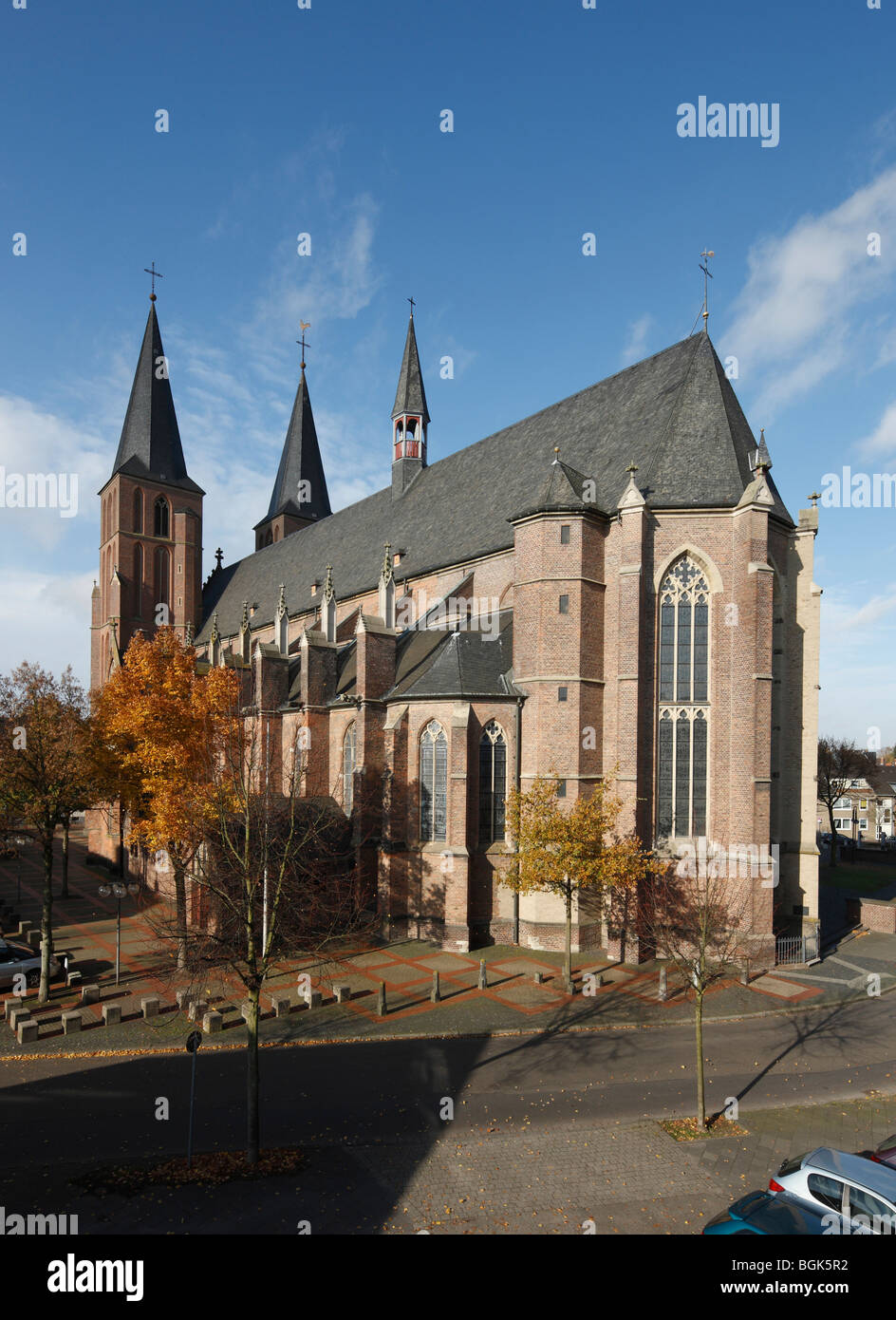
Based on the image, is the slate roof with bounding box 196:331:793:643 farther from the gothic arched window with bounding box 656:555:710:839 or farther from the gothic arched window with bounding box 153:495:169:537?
the gothic arched window with bounding box 153:495:169:537

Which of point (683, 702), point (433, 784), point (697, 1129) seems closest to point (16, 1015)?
point (433, 784)

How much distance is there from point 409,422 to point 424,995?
34476 mm

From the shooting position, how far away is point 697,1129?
497 inches

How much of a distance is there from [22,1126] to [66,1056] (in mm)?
3579

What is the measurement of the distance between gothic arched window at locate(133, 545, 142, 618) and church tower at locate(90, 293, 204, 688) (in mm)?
66

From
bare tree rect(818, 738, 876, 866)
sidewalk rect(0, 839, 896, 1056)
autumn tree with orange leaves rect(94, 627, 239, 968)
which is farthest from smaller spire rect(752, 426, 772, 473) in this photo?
bare tree rect(818, 738, 876, 866)

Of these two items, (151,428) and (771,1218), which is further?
(151,428)

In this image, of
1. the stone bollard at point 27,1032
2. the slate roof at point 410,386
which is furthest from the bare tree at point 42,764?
the slate roof at point 410,386

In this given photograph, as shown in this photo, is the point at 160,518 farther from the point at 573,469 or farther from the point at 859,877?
the point at 859,877

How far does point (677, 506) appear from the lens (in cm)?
2397

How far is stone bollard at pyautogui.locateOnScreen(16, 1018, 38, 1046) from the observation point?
16859 millimetres

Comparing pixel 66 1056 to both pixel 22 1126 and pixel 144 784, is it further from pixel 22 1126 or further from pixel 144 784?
pixel 144 784

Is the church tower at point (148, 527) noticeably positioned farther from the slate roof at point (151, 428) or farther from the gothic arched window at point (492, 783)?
the gothic arched window at point (492, 783)
